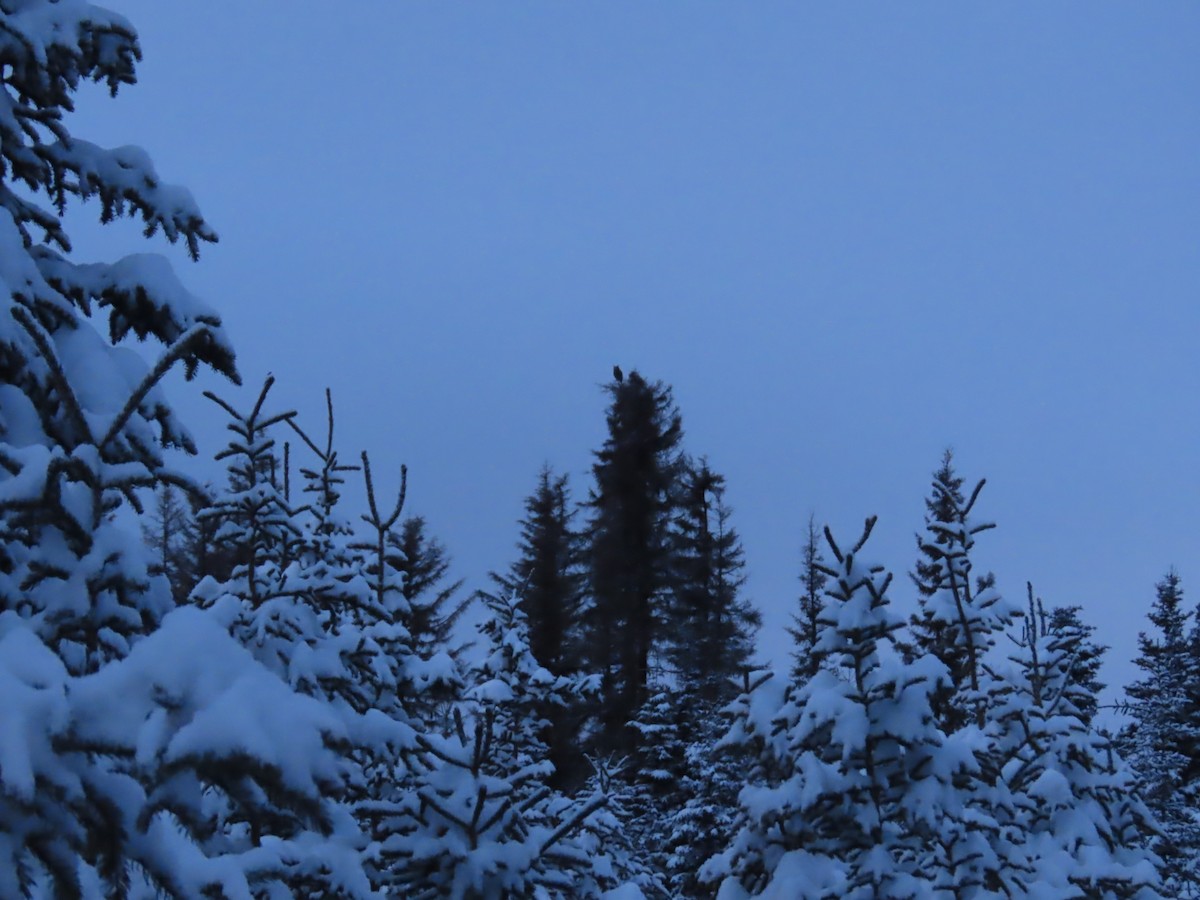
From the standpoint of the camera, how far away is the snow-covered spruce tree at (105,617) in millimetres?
2320

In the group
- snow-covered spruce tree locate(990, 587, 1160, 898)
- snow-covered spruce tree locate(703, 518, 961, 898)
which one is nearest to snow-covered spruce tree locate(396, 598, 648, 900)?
snow-covered spruce tree locate(703, 518, 961, 898)

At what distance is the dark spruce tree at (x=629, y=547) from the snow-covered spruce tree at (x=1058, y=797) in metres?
18.8

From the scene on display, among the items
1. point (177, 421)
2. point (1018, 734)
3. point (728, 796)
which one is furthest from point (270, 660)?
point (728, 796)

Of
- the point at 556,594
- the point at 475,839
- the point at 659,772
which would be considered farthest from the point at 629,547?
the point at 475,839

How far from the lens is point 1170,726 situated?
33188 mm

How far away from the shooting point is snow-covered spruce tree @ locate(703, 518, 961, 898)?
707 centimetres

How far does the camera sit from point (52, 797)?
2.37m

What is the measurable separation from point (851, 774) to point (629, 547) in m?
26.9

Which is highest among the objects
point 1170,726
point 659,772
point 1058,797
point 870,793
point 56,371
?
point 1170,726

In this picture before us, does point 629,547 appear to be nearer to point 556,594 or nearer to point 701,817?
point 556,594

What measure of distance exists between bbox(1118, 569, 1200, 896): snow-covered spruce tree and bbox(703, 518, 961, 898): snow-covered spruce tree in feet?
66.6

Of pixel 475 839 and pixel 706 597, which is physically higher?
pixel 706 597

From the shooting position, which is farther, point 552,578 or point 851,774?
point 552,578

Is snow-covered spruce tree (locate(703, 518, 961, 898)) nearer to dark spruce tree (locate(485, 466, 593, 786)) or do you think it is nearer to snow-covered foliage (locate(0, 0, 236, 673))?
snow-covered foliage (locate(0, 0, 236, 673))
